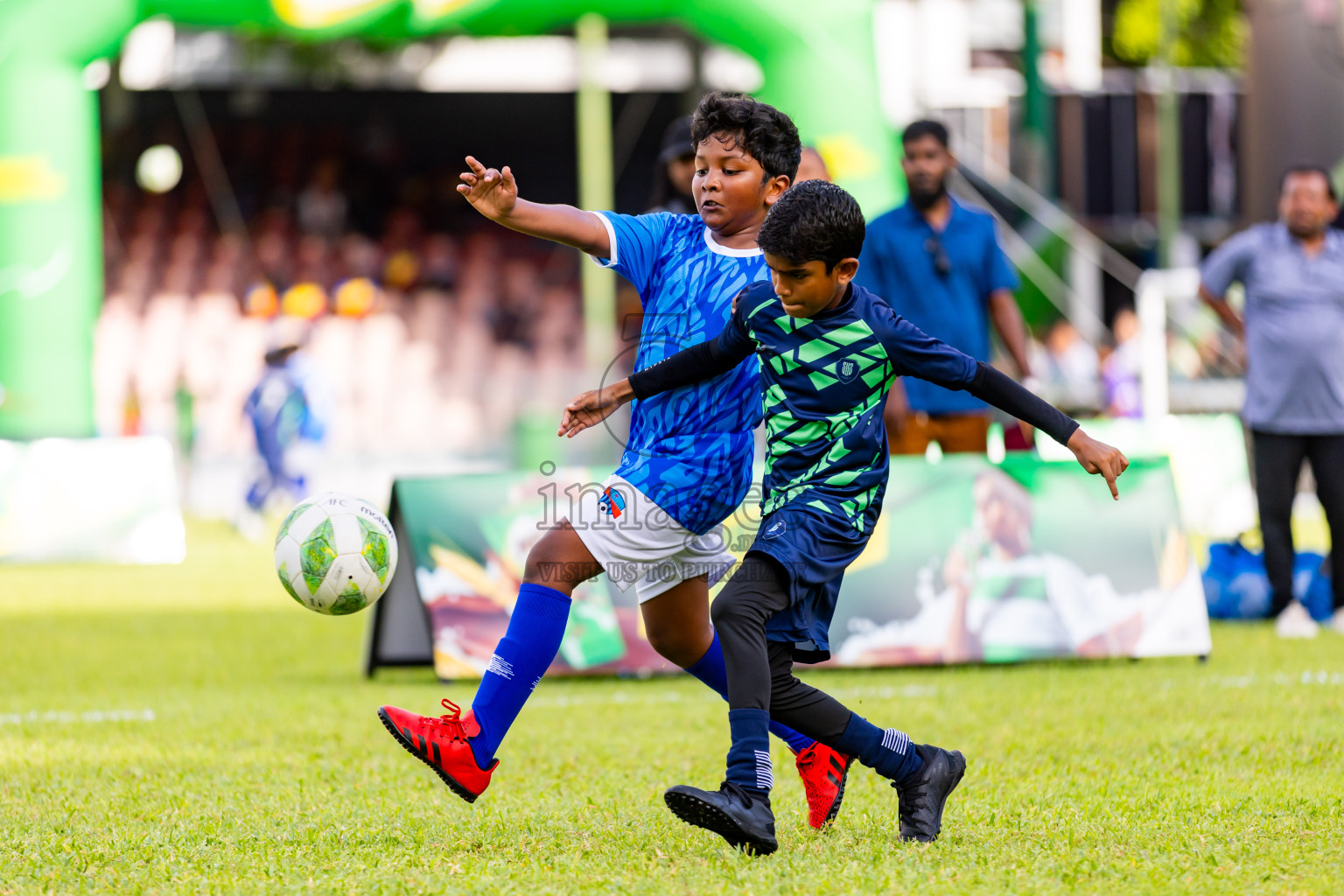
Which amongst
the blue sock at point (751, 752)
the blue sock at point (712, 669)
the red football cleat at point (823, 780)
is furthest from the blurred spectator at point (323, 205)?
the blue sock at point (751, 752)

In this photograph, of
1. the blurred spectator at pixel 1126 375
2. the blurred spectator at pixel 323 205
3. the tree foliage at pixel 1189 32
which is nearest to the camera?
the blurred spectator at pixel 1126 375

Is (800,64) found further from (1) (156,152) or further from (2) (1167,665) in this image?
(1) (156,152)

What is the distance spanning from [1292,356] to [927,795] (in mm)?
5402

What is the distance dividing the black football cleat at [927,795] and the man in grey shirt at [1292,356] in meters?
5.00

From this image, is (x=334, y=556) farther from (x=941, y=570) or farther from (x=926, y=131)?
(x=926, y=131)

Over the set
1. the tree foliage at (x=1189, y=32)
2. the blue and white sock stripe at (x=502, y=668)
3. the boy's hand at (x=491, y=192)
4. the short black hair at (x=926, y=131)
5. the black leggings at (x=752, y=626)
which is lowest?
the blue and white sock stripe at (x=502, y=668)

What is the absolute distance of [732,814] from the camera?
156 inches

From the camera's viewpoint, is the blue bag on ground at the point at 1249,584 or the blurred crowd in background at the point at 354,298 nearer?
the blue bag on ground at the point at 1249,584

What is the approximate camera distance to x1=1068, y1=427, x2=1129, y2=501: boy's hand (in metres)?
4.12

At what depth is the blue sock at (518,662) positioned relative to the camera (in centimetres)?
448

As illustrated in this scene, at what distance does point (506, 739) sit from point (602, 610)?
1.66 meters

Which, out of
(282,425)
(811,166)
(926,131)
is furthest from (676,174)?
(282,425)

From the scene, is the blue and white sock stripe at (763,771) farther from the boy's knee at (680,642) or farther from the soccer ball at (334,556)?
the soccer ball at (334,556)

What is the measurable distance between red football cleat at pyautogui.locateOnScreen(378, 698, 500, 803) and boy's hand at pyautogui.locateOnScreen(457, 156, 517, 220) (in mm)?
1282
